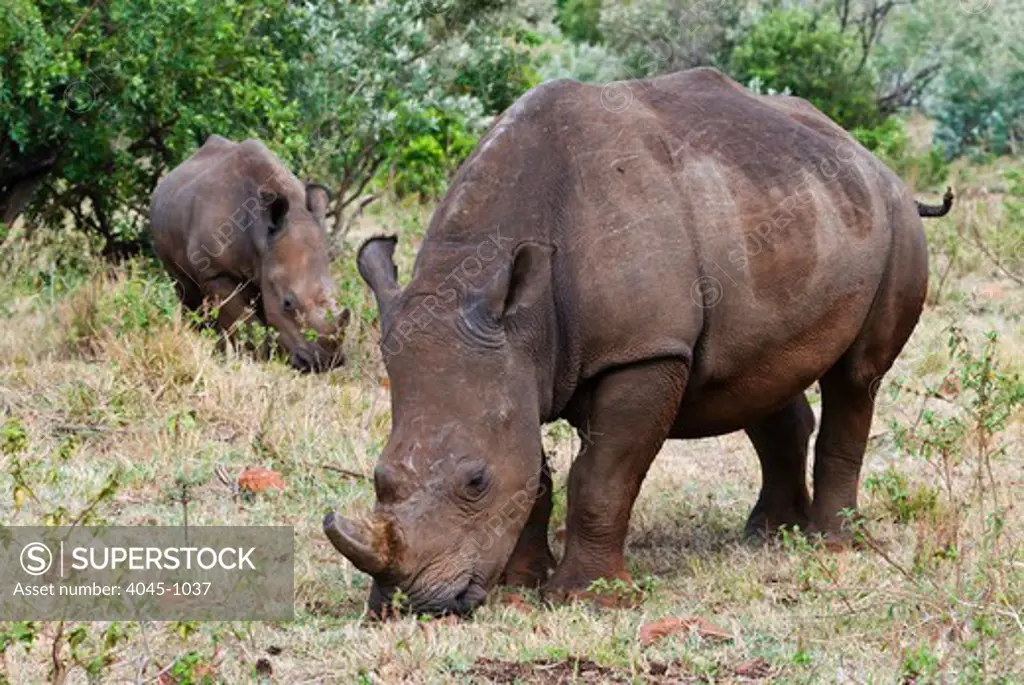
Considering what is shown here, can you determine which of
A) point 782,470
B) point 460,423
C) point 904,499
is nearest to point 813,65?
point 782,470

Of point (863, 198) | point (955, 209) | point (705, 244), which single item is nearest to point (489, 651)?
point (705, 244)

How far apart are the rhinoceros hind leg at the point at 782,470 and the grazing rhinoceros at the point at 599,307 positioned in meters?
0.79

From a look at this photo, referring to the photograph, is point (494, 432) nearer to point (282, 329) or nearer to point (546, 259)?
point (546, 259)

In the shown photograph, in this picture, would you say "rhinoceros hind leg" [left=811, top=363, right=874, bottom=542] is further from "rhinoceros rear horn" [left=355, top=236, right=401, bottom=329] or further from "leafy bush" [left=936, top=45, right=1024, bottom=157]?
"leafy bush" [left=936, top=45, right=1024, bottom=157]

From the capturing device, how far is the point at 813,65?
21500 mm

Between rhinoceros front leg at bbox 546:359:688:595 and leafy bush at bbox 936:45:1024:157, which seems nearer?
rhinoceros front leg at bbox 546:359:688:595

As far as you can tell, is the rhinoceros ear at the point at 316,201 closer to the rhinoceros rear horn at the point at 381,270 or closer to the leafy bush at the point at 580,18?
the rhinoceros rear horn at the point at 381,270

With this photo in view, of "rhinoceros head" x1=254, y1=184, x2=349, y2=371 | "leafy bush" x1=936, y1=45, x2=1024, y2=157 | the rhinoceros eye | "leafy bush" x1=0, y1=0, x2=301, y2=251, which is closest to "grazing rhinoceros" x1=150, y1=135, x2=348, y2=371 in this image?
"rhinoceros head" x1=254, y1=184, x2=349, y2=371

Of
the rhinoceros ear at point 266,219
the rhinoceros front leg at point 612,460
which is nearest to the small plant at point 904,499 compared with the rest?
the rhinoceros front leg at point 612,460

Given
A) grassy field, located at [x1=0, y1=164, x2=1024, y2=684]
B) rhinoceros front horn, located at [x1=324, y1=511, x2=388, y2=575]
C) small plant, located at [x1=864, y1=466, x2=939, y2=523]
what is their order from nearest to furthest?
grassy field, located at [x1=0, y1=164, x2=1024, y2=684] < rhinoceros front horn, located at [x1=324, y1=511, x2=388, y2=575] < small plant, located at [x1=864, y1=466, x2=939, y2=523]

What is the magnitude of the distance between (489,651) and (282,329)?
677 centimetres

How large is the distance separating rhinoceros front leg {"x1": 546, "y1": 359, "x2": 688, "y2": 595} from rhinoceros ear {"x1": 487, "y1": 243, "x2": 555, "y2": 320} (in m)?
0.47

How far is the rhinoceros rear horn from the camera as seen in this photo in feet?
22.9

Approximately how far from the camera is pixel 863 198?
25.3 feet
